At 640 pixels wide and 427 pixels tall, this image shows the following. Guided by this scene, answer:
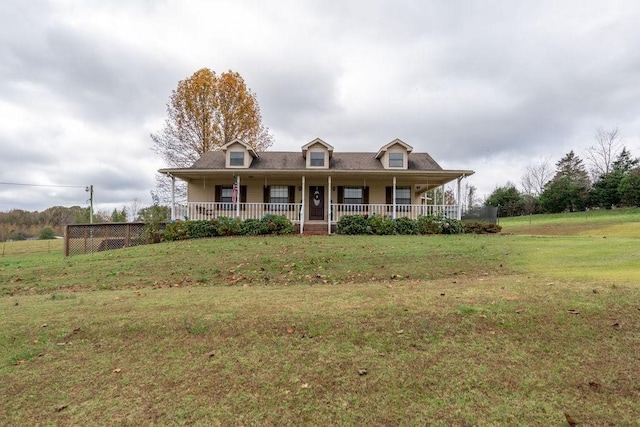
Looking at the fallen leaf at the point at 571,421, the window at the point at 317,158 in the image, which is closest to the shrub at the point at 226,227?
the window at the point at 317,158

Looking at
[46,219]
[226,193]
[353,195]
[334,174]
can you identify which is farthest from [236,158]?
[46,219]

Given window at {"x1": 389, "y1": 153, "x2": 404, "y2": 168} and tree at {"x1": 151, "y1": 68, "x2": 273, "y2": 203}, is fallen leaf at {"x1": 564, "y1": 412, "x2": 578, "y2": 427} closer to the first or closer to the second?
window at {"x1": 389, "y1": 153, "x2": 404, "y2": 168}

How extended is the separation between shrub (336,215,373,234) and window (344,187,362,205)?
2.97 m

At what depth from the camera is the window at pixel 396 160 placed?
18.5 m

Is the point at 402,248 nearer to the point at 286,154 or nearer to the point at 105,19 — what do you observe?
the point at 286,154

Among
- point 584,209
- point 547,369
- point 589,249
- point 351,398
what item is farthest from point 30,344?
point 584,209

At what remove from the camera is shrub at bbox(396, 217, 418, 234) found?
53.4 ft

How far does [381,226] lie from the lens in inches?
639

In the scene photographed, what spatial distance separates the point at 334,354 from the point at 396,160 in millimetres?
16215

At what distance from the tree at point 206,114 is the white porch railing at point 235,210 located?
8133 mm

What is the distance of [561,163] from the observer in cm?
4962

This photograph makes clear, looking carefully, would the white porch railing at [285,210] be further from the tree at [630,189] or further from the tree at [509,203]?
the tree at [509,203]

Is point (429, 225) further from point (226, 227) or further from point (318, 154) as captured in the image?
point (226, 227)

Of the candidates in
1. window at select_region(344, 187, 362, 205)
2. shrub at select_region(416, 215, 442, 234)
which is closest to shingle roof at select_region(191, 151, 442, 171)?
window at select_region(344, 187, 362, 205)
